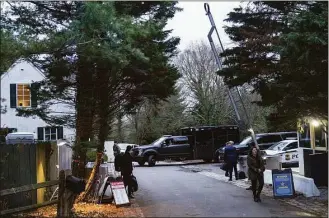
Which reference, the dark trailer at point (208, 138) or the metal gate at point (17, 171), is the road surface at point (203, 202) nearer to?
the metal gate at point (17, 171)

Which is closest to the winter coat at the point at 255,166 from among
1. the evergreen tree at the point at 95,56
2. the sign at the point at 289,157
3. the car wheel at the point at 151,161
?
the evergreen tree at the point at 95,56

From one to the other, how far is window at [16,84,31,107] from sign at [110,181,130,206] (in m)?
4.27

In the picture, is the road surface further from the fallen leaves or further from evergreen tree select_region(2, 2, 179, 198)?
evergreen tree select_region(2, 2, 179, 198)

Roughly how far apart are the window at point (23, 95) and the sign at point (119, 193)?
14.0 feet

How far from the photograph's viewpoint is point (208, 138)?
32.8m

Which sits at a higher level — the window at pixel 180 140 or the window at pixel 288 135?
the window at pixel 288 135

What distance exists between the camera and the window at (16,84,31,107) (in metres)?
15.5

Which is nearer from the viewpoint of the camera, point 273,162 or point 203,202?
point 203,202

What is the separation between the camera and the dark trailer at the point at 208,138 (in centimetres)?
3278

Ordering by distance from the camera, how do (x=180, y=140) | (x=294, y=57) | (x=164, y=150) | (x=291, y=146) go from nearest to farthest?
(x=294, y=57)
(x=291, y=146)
(x=164, y=150)
(x=180, y=140)

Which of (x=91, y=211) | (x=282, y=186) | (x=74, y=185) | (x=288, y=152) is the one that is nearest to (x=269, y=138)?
(x=288, y=152)

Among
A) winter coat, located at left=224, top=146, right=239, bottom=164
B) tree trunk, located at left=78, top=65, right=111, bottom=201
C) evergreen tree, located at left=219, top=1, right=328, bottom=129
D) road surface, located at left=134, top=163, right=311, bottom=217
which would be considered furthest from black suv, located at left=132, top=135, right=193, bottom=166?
tree trunk, located at left=78, top=65, right=111, bottom=201

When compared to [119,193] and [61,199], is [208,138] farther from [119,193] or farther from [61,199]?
[61,199]

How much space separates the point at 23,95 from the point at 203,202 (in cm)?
705
